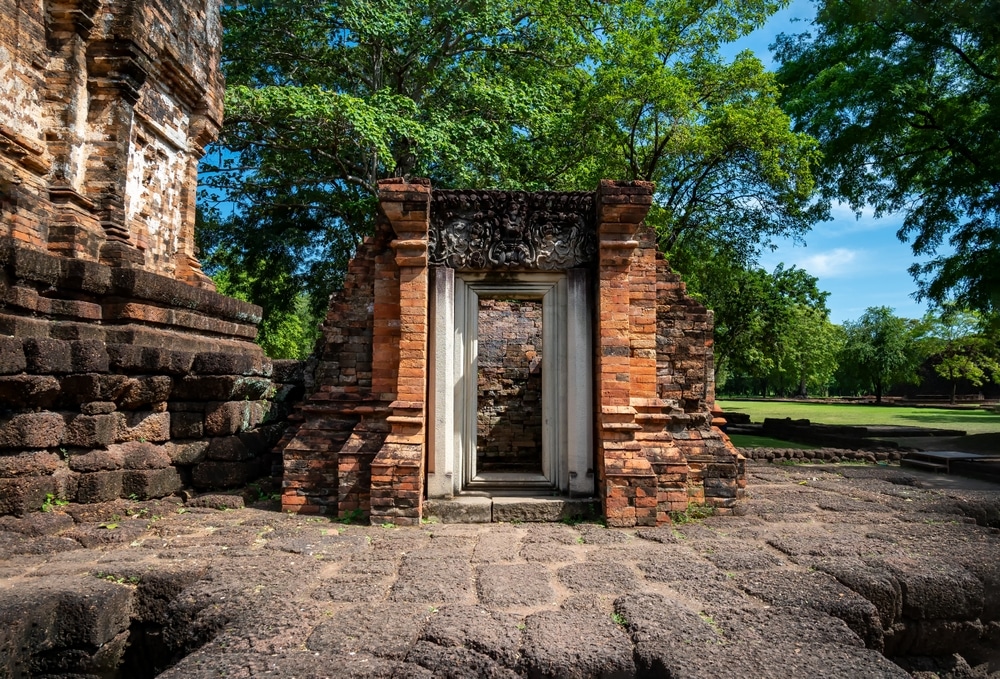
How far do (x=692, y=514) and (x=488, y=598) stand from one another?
110 inches

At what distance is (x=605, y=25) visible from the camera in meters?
14.8

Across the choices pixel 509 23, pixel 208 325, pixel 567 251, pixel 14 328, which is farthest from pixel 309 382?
pixel 509 23

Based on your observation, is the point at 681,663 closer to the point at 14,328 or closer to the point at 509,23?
the point at 14,328

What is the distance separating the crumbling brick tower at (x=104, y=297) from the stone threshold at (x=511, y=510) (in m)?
2.61

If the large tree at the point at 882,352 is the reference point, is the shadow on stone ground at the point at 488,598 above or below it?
below

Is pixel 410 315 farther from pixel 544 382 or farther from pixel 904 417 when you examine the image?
pixel 904 417

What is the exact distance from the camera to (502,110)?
41.7 ft

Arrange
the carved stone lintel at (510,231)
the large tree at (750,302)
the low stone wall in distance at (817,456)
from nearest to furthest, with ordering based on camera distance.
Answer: the carved stone lintel at (510,231) → the low stone wall in distance at (817,456) → the large tree at (750,302)

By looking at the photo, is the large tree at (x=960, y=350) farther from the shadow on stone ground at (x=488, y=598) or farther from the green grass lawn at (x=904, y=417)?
the shadow on stone ground at (x=488, y=598)

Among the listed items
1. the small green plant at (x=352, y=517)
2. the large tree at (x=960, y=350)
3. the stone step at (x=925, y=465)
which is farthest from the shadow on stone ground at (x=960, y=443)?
the large tree at (x=960, y=350)

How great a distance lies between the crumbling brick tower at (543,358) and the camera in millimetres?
5383

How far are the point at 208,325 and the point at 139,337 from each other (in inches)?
A: 46.8

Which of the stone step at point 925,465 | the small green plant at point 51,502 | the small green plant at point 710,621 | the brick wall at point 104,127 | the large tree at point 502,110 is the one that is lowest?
the stone step at point 925,465

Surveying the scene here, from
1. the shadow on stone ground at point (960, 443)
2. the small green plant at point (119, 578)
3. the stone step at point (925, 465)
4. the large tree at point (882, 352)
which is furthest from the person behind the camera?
the large tree at point (882, 352)
